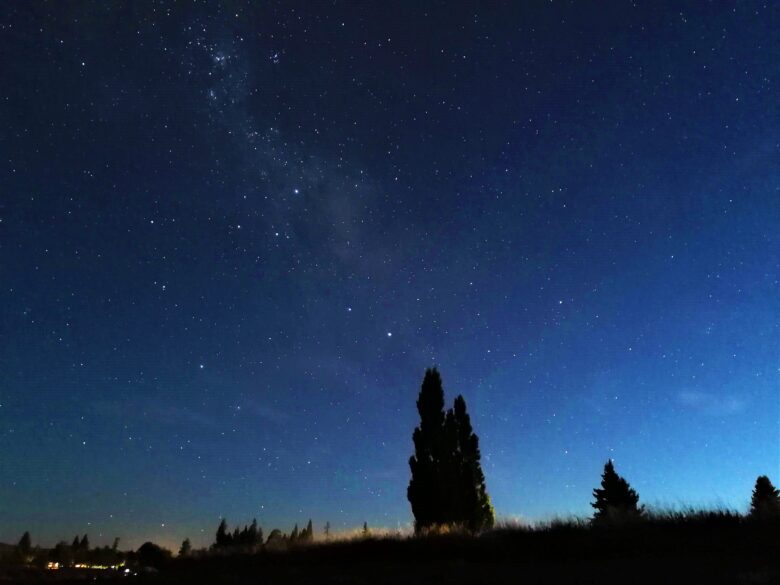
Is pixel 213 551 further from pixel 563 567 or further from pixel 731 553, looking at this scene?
pixel 731 553

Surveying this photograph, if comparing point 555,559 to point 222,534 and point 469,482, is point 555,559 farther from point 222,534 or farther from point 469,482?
point 222,534

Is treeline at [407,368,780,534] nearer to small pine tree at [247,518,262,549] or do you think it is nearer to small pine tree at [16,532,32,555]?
small pine tree at [247,518,262,549]

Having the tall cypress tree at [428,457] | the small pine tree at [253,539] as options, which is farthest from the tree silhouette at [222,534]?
the tall cypress tree at [428,457]

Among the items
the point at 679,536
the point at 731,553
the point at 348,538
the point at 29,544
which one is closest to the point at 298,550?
the point at 348,538

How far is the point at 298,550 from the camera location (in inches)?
637

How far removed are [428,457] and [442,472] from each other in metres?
1.31

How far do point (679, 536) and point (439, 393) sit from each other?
25.2m

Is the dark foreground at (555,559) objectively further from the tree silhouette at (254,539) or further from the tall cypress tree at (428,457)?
the tall cypress tree at (428,457)

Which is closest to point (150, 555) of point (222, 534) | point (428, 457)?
point (428, 457)

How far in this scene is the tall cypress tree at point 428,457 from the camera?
30812mm

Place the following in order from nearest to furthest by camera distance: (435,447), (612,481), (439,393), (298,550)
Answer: (298,550) < (435,447) < (439,393) < (612,481)

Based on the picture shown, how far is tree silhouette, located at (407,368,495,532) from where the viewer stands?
31.0 m

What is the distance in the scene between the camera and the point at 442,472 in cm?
3212

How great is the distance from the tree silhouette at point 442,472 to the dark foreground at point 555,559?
15.9 m
